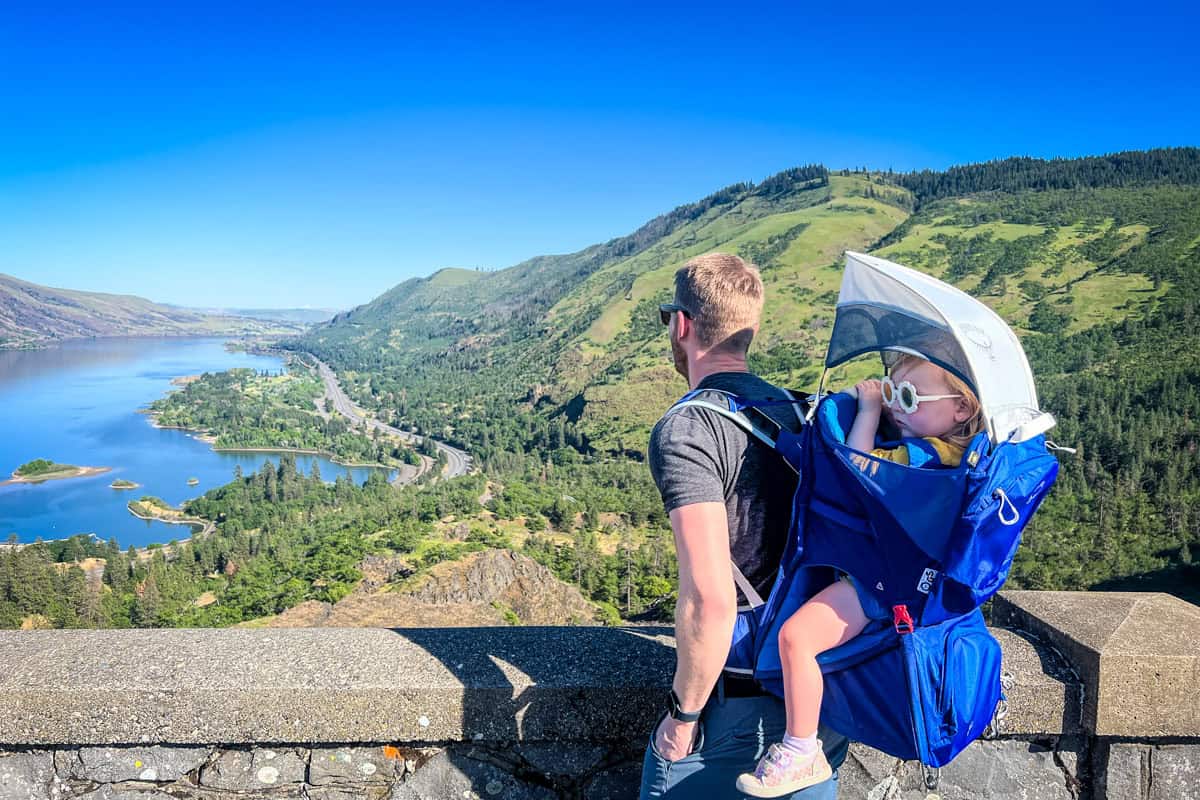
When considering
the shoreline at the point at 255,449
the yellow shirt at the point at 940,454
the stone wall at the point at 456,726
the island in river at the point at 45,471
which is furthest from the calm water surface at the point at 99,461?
the yellow shirt at the point at 940,454

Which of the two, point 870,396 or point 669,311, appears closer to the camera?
point 870,396

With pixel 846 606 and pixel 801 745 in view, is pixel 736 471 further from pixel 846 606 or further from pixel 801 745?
pixel 801 745

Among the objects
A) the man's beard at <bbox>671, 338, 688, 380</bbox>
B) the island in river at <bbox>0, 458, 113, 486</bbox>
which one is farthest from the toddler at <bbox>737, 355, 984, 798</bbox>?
the island in river at <bbox>0, 458, 113, 486</bbox>

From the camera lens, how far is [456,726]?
2.55 metres

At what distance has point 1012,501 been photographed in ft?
5.52

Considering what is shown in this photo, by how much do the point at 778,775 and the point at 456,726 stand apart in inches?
45.8

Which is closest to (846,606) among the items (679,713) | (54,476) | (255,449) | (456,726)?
(679,713)

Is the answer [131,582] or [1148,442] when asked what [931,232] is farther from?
[131,582]

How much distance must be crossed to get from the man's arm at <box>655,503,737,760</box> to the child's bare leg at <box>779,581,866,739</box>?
0.20m

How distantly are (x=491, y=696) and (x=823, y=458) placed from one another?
1.46 m

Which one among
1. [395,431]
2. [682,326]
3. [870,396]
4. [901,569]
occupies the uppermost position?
[682,326]

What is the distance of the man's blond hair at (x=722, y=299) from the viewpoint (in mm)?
2133

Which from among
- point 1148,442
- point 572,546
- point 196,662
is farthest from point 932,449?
point 1148,442

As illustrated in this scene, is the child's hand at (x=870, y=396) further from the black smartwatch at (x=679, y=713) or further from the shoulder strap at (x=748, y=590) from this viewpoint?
the black smartwatch at (x=679, y=713)
